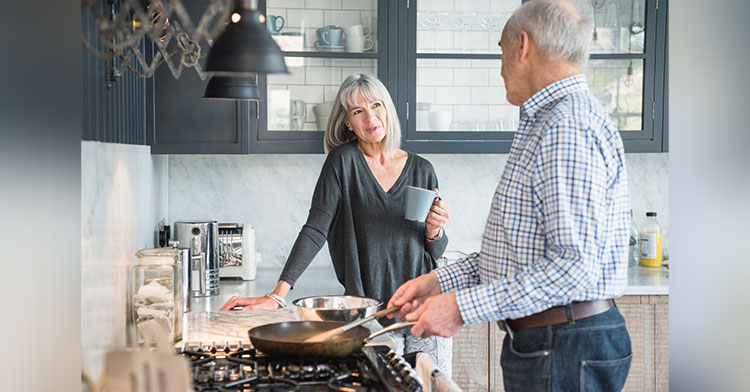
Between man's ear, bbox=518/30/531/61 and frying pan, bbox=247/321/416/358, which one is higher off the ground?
man's ear, bbox=518/30/531/61

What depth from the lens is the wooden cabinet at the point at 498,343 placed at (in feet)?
10.2

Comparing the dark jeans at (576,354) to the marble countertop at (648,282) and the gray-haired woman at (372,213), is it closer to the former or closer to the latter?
the gray-haired woman at (372,213)

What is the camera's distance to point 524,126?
1682 millimetres

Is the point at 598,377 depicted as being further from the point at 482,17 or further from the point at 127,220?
the point at 482,17

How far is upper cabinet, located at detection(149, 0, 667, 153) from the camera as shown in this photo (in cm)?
312

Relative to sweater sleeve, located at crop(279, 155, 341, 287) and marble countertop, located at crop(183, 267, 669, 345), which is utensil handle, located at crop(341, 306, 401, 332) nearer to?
marble countertop, located at crop(183, 267, 669, 345)

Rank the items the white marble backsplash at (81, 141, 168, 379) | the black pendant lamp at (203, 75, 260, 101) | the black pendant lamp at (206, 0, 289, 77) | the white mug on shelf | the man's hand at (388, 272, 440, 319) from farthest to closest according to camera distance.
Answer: the white mug on shelf, the black pendant lamp at (203, 75, 260, 101), the man's hand at (388, 272, 440, 319), the white marble backsplash at (81, 141, 168, 379), the black pendant lamp at (206, 0, 289, 77)

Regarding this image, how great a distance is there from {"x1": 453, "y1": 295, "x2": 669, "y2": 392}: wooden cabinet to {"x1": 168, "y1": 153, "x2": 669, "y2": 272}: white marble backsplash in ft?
2.22

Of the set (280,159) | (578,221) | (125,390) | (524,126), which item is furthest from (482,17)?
(125,390)

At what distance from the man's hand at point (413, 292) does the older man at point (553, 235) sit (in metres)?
0.04

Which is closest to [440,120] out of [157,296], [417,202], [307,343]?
[417,202]

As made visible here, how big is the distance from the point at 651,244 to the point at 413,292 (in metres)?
2.08

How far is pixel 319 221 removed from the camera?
2.55m

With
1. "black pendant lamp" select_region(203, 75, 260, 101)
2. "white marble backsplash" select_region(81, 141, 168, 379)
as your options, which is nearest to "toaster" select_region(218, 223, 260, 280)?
"white marble backsplash" select_region(81, 141, 168, 379)
